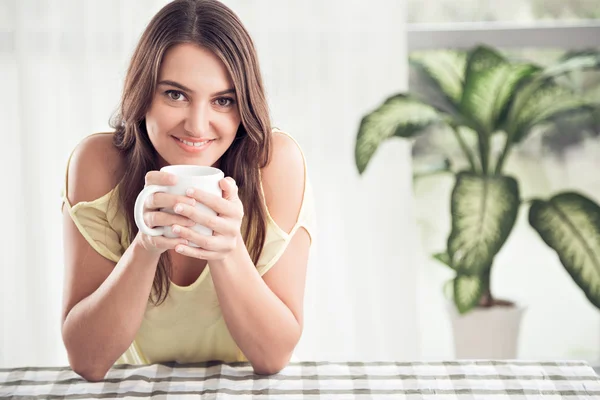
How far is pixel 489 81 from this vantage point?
2.09 m

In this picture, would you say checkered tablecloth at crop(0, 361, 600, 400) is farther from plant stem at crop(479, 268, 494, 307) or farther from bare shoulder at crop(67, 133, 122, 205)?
plant stem at crop(479, 268, 494, 307)

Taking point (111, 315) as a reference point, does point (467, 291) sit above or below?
below

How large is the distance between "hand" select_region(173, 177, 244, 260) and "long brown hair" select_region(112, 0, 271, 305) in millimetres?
216

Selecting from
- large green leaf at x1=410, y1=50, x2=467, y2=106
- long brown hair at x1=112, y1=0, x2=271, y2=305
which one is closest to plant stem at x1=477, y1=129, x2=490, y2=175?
large green leaf at x1=410, y1=50, x2=467, y2=106

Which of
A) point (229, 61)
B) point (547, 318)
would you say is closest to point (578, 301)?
point (547, 318)

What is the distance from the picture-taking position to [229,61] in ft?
3.76

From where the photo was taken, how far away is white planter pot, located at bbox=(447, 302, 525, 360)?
2.15m

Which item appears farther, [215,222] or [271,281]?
[271,281]

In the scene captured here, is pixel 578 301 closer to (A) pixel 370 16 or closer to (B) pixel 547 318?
(B) pixel 547 318

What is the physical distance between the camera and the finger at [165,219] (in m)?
0.95

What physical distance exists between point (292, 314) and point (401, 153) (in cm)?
111

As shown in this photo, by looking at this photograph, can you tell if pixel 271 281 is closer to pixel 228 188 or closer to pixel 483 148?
pixel 228 188

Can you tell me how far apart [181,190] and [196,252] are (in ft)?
0.32

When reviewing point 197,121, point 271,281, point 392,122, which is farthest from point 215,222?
point 392,122
